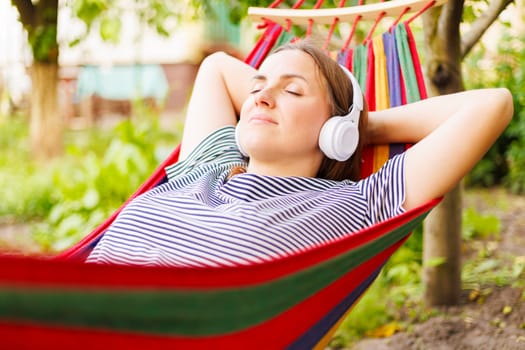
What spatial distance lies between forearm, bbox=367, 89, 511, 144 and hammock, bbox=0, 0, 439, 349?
308 millimetres

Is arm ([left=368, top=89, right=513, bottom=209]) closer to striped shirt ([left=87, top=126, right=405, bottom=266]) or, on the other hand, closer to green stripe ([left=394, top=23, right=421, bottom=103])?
striped shirt ([left=87, top=126, right=405, bottom=266])

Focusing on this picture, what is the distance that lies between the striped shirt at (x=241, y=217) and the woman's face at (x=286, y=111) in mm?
74

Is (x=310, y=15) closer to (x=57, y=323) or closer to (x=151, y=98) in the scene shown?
(x=57, y=323)

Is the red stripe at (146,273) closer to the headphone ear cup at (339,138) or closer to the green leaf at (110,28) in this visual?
the headphone ear cup at (339,138)

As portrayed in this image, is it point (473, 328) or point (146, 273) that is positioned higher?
point (146, 273)

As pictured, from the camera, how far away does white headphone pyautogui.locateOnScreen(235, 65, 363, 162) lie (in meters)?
1.64

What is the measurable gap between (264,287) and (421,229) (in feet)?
8.10

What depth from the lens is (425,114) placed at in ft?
5.67

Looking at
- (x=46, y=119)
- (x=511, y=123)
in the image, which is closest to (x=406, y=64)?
(x=511, y=123)

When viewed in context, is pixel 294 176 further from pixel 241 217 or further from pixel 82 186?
pixel 82 186

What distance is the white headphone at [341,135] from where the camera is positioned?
1.64 metres

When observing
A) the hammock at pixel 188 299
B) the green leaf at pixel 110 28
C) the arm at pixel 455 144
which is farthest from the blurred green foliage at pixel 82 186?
the hammock at pixel 188 299

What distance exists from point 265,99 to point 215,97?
1.40ft

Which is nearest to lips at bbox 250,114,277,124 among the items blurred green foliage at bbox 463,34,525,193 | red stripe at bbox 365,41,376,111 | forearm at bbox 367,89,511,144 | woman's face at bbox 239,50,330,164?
woman's face at bbox 239,50,330,164
